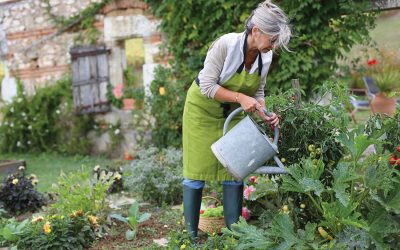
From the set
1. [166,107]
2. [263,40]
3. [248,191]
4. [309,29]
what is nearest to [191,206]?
[248,191]

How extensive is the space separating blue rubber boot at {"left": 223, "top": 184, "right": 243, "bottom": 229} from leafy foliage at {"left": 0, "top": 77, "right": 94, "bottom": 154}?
5911 millimetres

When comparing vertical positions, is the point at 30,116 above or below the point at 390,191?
below

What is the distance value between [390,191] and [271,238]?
643 millimetres

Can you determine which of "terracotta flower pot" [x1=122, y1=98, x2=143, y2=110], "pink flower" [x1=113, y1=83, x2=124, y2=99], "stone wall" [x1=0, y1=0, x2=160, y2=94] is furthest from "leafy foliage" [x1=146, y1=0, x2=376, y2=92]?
"stone wall" [x1=0, y1=0, x2=160, y2=94]

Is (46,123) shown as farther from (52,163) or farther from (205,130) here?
(205,130)

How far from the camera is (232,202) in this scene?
3.35 metres

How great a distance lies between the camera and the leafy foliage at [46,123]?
9.07 m

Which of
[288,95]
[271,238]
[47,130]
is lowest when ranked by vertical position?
[47,130]

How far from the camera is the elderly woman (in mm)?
2973

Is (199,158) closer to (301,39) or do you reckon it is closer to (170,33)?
(301,39)

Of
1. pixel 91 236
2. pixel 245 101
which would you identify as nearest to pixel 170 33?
pixel 91 236

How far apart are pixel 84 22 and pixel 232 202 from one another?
612cm

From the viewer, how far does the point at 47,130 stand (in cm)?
924

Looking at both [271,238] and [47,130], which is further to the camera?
[47,130]
